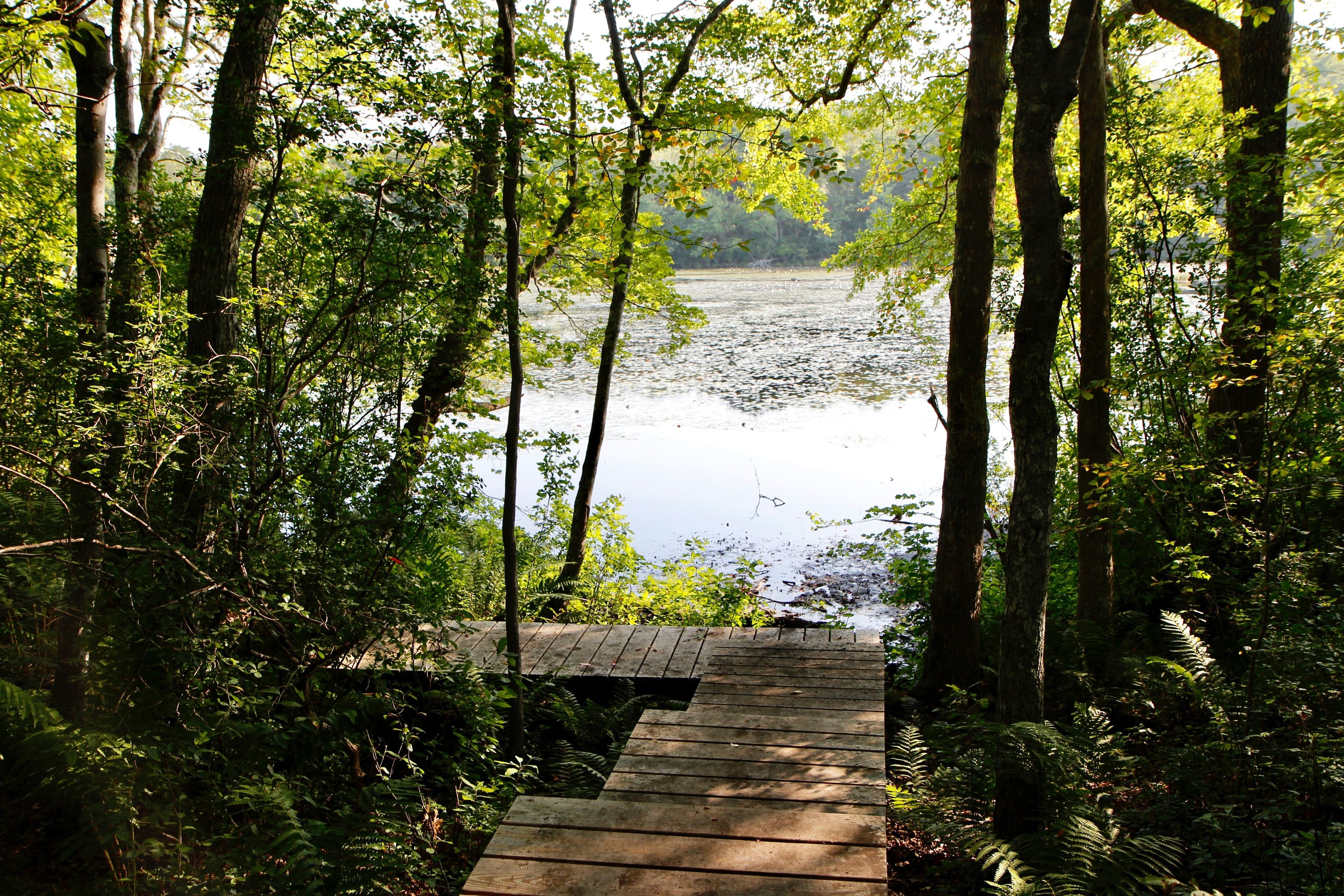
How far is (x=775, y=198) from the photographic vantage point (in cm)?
1105

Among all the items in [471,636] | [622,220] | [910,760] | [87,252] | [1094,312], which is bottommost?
[910,760]

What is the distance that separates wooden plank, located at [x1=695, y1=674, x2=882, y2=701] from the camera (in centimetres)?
485

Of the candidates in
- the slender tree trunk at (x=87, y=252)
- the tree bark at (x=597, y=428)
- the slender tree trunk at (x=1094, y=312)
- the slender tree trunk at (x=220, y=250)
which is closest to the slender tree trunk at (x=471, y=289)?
the slender tree trunk at (x=220, y=250)

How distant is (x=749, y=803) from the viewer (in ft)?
11.3

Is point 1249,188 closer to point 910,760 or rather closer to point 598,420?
point 910,760

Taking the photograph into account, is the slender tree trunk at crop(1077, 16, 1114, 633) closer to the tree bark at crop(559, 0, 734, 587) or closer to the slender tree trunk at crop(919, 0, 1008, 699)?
the slender tree trunk at crop(919, 0, 1008, 699)

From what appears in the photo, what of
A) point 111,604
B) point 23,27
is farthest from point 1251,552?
point 23,27

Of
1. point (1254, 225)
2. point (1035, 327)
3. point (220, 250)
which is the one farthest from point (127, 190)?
point (1254, 225)

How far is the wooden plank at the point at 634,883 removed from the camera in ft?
9.16

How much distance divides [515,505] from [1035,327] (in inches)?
124

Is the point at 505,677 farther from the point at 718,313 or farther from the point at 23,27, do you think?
the point at 718,313

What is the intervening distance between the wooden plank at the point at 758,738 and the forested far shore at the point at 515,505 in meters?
0.04

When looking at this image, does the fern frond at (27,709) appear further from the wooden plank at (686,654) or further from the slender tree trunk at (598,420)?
the slender tree trunk at (598,420)

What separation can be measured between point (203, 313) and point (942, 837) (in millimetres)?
4922
